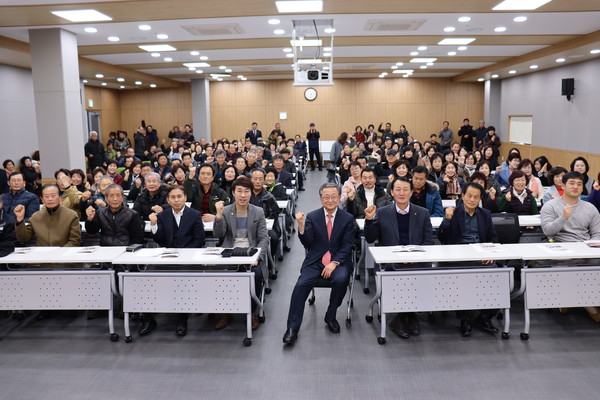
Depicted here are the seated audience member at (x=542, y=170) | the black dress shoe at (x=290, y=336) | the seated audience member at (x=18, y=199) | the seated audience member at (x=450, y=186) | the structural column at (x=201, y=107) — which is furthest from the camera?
the structural column at (x=201, y=107)

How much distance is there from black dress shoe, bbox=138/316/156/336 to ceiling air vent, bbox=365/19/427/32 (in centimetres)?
623

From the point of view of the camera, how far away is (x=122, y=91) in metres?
21.6

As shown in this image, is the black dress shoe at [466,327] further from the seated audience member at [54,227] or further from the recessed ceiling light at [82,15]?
the recessed ceiling light at [82,15]

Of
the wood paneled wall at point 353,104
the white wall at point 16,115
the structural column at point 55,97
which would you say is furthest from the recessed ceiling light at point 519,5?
the wood paneled wall at point 353,104

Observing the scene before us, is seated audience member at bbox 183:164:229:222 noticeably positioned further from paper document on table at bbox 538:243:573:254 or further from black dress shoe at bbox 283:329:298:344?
paper document on table at bbox 538:243:573:254

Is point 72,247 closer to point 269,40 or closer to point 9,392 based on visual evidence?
point 9,392

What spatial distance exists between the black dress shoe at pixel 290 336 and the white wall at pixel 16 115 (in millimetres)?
11695

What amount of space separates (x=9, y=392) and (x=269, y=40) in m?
8.45

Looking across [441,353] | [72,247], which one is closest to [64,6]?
[72,247]

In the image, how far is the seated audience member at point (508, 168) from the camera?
8.01m

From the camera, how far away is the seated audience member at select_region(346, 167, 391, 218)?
6176 millimetres

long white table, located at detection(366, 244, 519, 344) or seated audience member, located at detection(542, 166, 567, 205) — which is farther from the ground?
seated audience member, located at detection(542, 166, 567, 205)

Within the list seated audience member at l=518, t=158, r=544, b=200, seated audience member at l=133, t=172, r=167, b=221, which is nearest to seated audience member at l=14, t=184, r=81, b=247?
seated audience member at l=133, t=172, r=167, b=221

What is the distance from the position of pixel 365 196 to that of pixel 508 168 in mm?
3914
